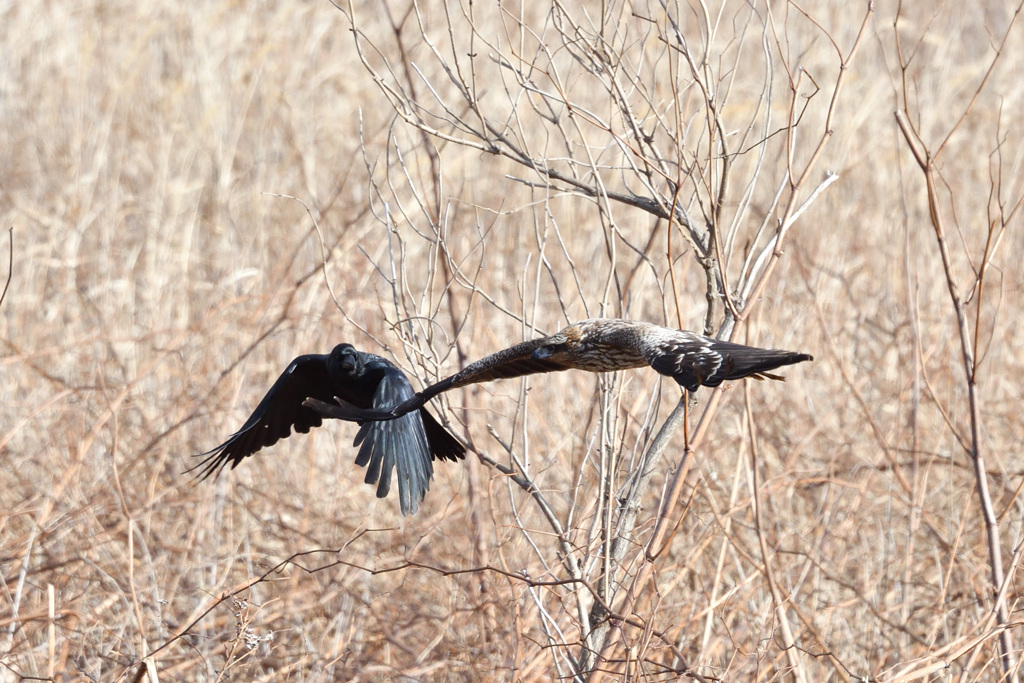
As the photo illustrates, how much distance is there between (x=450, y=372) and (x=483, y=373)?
126 inches

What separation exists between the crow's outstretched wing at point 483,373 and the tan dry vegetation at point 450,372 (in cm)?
25

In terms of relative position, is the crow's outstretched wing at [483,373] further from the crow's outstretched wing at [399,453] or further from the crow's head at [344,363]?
the crow's head at [344,363]

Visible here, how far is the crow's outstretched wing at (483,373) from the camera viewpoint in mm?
2223

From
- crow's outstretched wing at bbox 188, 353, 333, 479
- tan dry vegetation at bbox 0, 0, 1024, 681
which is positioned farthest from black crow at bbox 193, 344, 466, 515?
tan dry vegetation at bbox 0, 0, 1024, 681

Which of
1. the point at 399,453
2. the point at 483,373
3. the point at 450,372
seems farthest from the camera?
the point at 450,372

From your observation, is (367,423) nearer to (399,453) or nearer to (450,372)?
(399,453)

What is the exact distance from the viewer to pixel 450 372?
5.43m

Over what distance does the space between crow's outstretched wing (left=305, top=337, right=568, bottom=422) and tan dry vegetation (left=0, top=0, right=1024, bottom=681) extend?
0.84 ft

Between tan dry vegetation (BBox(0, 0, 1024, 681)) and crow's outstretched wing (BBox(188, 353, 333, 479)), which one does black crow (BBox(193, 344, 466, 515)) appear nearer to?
crow's outstretched wing (BBox(188, 353, 333, 479))

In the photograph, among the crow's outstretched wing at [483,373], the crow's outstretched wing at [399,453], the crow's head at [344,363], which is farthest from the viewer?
the crow's head at [344,363]

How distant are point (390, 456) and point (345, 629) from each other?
1.73m

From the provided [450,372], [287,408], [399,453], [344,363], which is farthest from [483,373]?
[450,372]

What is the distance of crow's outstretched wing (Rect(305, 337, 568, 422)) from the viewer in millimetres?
2223

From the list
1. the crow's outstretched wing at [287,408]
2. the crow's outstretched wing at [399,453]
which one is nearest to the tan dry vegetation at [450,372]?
the crow's outstretched wing at [399,453]
